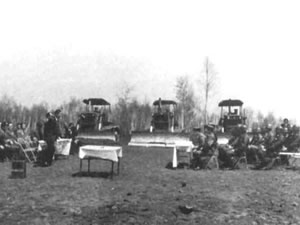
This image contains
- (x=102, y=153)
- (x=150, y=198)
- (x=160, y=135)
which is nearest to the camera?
(x=150, y=198)

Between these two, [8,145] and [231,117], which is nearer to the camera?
[8,145]

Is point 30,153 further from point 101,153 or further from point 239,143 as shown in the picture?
point 239,143

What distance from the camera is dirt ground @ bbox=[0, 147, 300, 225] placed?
18.0 ft

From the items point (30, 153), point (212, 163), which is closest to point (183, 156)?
point (212, 163)

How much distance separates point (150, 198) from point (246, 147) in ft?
22.3

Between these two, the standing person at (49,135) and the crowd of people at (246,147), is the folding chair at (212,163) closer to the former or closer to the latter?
the crowd of people at (246,147)

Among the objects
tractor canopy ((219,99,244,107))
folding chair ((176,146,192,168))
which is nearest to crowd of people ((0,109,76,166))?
folding chair ((176,146,192,168))

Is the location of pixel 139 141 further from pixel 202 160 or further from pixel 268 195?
pixel 268 195

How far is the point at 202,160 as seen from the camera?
37.6 feet

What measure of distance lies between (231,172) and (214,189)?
311 centimetres

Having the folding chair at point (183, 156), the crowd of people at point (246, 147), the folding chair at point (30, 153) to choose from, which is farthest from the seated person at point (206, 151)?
the folding chair at point (30, 153)

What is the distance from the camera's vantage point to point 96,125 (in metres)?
24.0

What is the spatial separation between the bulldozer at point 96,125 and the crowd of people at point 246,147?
995 centimetres

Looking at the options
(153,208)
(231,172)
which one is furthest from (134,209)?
(231,172)
